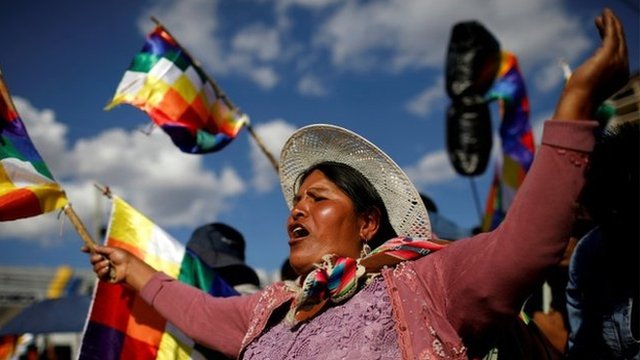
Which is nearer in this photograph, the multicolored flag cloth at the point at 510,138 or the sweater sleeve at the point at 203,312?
the sweater sleeve at the point at 203,312

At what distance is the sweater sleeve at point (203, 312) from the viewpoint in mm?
2131

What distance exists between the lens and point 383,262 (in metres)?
1.62

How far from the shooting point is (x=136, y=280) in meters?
2.44

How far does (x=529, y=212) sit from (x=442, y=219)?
3.80 meters

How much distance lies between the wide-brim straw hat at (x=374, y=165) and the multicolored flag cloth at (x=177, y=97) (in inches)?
83.4

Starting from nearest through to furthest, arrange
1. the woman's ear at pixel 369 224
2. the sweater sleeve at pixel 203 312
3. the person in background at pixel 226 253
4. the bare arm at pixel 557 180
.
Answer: the bare arm at pixel 557 180
the woman's ear at pixel 369 224
the sweater sleeve at pixel 203 312
the person in background at pixel 226 253

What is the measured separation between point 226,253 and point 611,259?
2.23 meters

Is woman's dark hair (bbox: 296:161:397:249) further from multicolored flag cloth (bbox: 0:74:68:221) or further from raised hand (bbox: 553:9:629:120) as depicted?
multicolored flag cloth (bbox: 0:74:68:221)

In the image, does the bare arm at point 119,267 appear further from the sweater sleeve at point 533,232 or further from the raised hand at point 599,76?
the raised hand at point 599,76

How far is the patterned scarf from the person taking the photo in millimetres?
1608

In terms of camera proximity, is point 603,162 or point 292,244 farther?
point 603,162

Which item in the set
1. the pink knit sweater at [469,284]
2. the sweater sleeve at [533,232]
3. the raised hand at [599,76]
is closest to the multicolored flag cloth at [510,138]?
the pink knit sweater at [469,284]

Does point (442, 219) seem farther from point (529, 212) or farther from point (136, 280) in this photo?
point (529, 212)

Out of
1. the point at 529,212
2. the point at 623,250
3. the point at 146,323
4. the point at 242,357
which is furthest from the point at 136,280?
the point at 623,250
